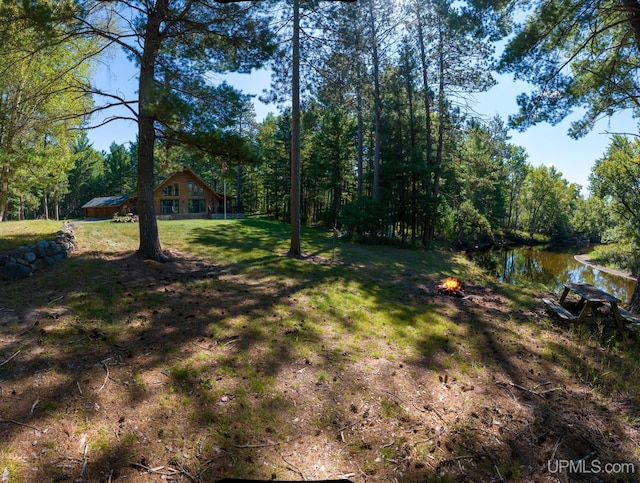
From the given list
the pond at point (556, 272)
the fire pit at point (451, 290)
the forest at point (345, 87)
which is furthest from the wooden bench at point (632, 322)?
the pond at point (556, 272)

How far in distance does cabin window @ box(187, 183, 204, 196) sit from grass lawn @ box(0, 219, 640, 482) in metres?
28.4

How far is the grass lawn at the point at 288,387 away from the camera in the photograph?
2598mm

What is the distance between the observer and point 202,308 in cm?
547

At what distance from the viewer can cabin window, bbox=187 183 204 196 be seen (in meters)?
32.9

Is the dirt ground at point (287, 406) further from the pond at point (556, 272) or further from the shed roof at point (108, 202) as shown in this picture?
the shed roof at point (108, 202)

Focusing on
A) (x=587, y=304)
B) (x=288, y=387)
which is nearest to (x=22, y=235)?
(x=288, y=387)

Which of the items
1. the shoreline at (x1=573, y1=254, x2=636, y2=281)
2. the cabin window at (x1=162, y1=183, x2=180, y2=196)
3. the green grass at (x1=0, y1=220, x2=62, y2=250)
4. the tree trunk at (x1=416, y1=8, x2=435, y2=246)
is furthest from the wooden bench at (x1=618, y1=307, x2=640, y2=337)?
the cabin window at (x1=162, y1=183, x2=180, y2=196)

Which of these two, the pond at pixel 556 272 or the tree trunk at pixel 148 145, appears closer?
the tree trunk at pixel 148 145

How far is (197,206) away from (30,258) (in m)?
28.6

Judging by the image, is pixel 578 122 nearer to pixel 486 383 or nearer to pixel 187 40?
pixel 486 383

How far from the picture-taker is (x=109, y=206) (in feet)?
115

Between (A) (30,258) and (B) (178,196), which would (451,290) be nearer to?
(A) (30,258)

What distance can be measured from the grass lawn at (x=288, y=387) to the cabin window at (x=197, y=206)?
92.3 feet

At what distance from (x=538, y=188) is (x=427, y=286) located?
47.2m
